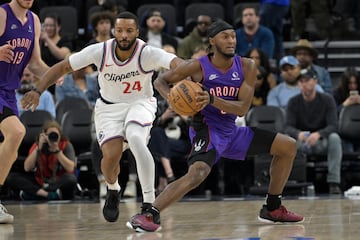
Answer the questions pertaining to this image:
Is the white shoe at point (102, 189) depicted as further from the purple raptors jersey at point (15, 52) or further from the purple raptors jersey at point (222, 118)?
the purple raptors jersey at point (222, 118)

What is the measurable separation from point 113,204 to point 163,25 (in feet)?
19.4

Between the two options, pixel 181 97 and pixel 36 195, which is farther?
pixel 36 195

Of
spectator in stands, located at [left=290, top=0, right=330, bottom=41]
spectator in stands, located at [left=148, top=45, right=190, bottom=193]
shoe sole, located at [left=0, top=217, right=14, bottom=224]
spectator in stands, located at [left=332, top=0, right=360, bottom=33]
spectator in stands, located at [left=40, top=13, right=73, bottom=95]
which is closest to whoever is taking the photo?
shoe sole, located at [left=0, top=217, right=14, bottom=224]

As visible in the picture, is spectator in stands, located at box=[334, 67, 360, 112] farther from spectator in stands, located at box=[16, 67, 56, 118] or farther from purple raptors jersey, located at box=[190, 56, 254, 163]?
purple raptors jersey, located at box=[190, 56, 254, 163]

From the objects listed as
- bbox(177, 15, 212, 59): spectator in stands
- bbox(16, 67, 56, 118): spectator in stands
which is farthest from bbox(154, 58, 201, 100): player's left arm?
bbox(177, 15, 212, 59): spectator in stands

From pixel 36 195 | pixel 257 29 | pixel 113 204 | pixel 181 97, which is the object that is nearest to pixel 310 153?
pixel 257 29

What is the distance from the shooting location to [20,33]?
8883 millimetres

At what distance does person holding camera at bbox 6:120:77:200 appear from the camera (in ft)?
38.2

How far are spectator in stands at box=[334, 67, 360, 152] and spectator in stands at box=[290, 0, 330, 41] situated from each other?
1.83 m

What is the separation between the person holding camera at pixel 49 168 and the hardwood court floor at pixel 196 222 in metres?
0.76

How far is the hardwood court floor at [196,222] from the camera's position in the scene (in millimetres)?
7613

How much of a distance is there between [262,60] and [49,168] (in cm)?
345

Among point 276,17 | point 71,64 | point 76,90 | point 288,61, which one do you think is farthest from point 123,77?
point 276,17

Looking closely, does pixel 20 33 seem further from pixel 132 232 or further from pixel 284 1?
pixel 284 1
